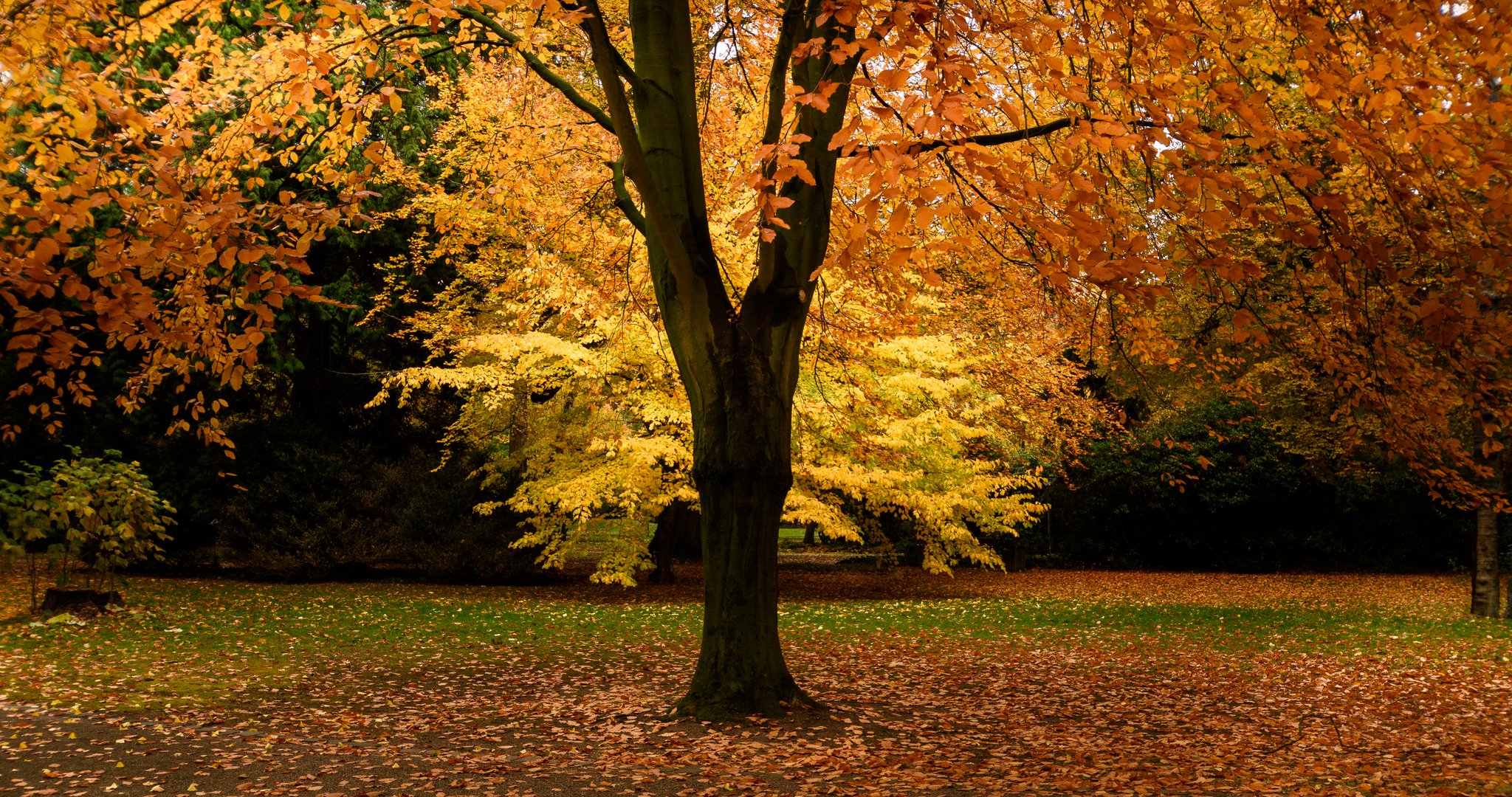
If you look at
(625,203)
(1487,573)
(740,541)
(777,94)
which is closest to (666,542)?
(625,203)

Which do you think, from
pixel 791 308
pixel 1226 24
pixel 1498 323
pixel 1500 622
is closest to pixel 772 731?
pixel 791 308

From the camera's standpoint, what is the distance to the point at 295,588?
Result: 15375mm

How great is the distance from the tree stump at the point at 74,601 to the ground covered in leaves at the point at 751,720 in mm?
338

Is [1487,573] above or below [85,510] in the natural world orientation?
above

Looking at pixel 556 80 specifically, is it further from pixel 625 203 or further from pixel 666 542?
pixel 666 542

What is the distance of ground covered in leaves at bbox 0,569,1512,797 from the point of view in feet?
16.9

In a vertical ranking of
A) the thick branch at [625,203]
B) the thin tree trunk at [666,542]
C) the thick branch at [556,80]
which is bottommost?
the thin tree trunk at [666,542]

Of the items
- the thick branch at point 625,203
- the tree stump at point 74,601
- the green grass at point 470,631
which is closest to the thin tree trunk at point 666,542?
the green grass at point 470,631

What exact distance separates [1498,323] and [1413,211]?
0.75m

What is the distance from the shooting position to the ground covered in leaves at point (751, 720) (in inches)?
203

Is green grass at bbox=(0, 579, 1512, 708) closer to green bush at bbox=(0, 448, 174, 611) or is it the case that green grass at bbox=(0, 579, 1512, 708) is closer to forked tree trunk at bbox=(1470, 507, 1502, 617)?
forked tree trunk at bbox=(1470, 507, 1502, 617)

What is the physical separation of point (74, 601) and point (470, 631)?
4397 mm

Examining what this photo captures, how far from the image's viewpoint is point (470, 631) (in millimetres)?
11109

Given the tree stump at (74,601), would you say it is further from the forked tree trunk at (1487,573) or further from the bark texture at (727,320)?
the forked tree trunk at (1487,573)
